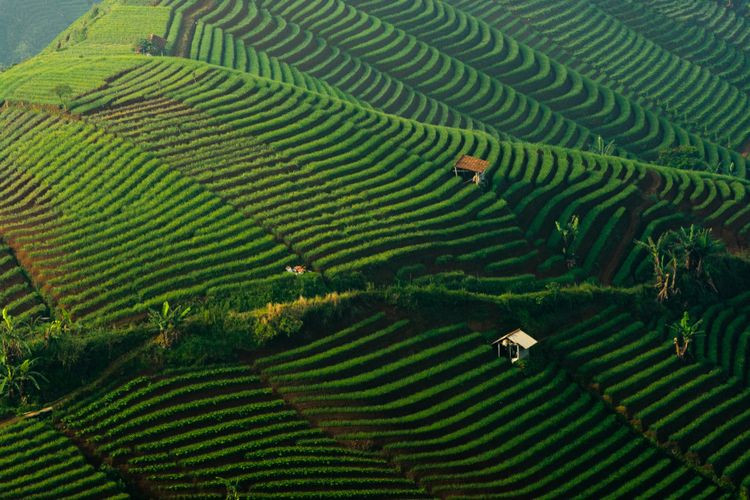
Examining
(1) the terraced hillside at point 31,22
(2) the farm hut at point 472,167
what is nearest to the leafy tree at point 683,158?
(2) the farm hut at point 472,167

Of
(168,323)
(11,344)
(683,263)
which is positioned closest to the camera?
(11,344)

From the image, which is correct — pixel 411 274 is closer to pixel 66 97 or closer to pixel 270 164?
pixel 270 164

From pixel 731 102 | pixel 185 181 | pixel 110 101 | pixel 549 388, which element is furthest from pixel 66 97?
pixel 731 102

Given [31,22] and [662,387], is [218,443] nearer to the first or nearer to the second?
[662,387]

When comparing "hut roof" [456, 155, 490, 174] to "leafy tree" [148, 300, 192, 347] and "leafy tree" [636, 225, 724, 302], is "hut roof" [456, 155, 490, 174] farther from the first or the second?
"leafy tree" [148, 300, 192, 347]

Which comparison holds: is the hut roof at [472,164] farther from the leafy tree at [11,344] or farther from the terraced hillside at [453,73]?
the leafy tree at [11,344]

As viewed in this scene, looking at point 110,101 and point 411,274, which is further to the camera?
point 110,101

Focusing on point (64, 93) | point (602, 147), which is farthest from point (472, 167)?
point (64, 93)
